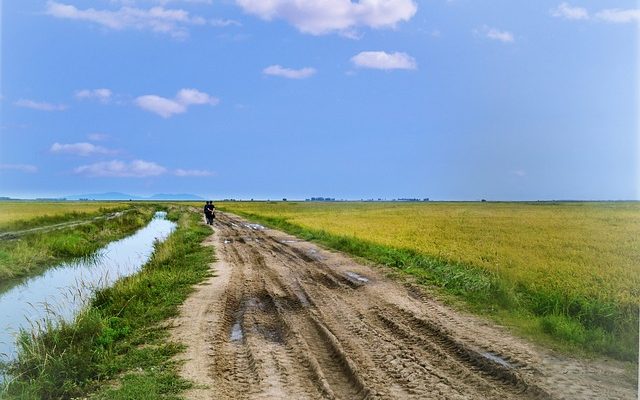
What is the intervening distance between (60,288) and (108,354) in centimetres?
882

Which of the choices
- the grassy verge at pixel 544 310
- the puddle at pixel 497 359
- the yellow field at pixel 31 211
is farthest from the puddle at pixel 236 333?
the yellow field at pixel 31 211

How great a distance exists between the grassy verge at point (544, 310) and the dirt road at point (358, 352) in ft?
2.01

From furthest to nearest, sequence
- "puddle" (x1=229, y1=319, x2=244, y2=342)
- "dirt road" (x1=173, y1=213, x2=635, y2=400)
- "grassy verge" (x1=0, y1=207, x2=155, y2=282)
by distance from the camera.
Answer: "grassy verge" (x1=0, y1=207, x2=155, y2=282) → "puddle" (x1=229, y1=319, x2=244, y2=342) → "dirt road" (x1=173, y1=213, x2=635, y2=400)

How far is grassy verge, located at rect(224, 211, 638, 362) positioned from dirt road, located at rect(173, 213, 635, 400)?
0.61 meters

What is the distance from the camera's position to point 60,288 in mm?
15023

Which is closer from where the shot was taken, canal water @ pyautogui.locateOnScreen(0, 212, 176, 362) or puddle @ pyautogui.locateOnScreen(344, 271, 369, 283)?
canal water @ pyautogui.locateOnScreen(0, 212, 176, 362)

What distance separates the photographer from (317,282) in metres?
13.1

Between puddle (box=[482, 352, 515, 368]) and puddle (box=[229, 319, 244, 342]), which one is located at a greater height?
puddle (box=[482, 352, 515, 368])

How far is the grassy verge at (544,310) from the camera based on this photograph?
7.49 metres

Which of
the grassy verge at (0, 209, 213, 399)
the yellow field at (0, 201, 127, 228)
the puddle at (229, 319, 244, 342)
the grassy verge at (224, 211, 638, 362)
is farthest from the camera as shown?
the yellow field at (0, 201, 127, 228)

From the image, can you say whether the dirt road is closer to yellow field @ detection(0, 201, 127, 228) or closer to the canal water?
the canal water

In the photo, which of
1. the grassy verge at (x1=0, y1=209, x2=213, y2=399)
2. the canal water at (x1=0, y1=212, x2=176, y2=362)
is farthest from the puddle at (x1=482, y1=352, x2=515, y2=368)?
the canal water at (x1=0, y1=212, x2=176, y2=362)

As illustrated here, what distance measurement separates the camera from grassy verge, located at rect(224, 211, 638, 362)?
24.6ft

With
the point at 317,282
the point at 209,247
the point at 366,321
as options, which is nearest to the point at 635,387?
the point at 366,321
